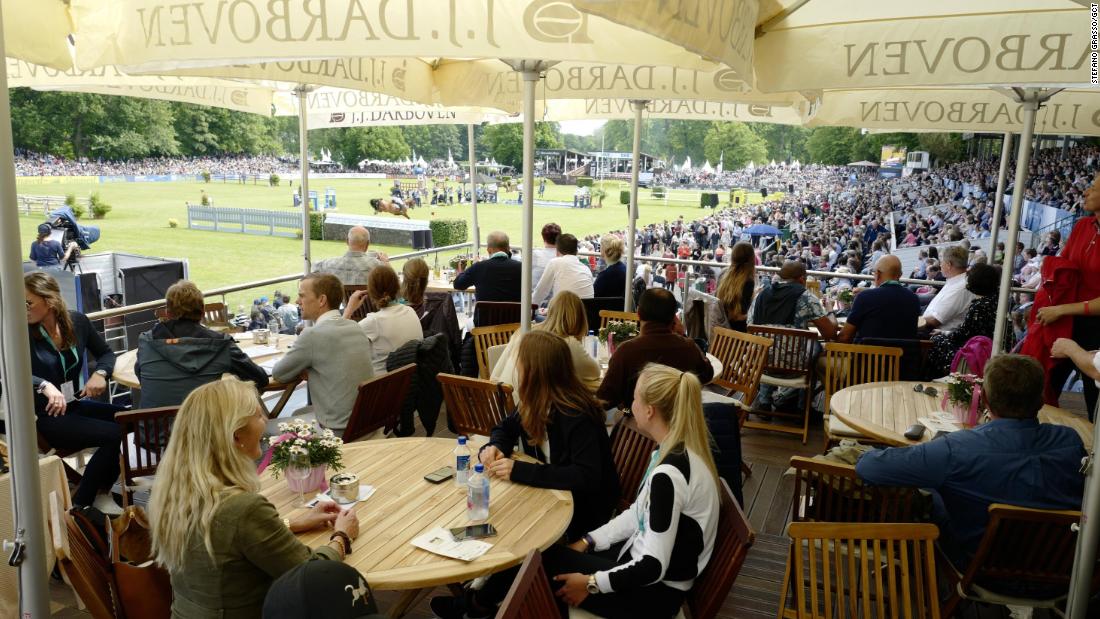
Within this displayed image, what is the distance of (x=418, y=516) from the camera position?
2855 millimetres

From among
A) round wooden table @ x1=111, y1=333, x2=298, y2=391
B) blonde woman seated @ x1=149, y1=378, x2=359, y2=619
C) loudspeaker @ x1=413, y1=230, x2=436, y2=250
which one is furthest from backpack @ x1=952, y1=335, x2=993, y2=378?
loudspeaker @ x1=413, y1=230, x2=436, y2=250

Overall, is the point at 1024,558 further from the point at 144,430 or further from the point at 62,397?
the point at 62,397

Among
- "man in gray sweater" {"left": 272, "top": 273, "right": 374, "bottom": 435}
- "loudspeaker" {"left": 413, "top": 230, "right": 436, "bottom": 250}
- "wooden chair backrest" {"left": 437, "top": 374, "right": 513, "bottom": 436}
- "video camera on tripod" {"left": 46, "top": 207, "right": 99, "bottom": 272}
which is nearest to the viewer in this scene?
"wooden chair backrest" {"left": 437, "top": 374, "right": 513, "bottom": 436}

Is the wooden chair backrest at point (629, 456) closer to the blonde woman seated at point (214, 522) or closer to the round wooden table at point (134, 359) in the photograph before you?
the blonde woman seated at point (214, 522)

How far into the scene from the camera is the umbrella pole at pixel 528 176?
4.14 metres

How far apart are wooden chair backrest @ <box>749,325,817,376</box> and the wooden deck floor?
0.57 m

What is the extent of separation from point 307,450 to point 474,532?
2.36 ft

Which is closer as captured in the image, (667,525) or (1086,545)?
(1086,545)

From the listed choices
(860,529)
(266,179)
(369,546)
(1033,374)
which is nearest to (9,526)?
(369,546)

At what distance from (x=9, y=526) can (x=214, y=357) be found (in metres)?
1.55

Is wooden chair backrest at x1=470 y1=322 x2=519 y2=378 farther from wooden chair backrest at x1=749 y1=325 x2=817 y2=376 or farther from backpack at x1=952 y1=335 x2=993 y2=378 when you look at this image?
backpack at x1=952 y1=335 x2=993 y2=378

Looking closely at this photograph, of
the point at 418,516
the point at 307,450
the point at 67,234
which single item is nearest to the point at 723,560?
the point at 418,516

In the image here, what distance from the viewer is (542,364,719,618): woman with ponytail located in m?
2.52

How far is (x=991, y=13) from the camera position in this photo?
9.62ft
